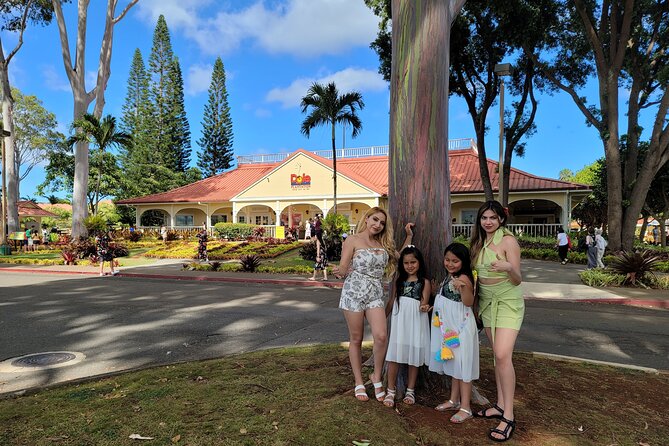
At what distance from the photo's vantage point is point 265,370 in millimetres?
4074

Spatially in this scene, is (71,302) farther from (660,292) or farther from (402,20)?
(660,292)

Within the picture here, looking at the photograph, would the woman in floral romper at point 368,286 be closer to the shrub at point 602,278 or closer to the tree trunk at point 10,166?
the shrub at point 602,278

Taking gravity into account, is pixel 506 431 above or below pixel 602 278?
above

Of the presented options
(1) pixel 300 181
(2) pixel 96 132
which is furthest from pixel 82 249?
(1) pixel 300 181

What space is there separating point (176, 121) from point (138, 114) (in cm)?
554

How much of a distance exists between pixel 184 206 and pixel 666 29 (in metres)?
32.0

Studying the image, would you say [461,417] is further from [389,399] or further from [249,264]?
[249,264]

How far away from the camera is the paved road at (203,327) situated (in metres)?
5.20

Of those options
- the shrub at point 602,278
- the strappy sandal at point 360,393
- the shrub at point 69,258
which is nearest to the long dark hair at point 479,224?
the strappy sandal at point 360,393

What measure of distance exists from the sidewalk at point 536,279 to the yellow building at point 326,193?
7.50 m

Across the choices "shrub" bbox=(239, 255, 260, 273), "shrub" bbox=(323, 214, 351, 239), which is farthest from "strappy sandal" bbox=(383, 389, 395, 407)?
"shrub" bbox=(323, 214, 351, 239)

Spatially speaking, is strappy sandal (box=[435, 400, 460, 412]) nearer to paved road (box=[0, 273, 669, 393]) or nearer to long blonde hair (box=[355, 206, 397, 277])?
long blonde hair (box=[355, 206, 397, 277])

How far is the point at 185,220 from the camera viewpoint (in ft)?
120

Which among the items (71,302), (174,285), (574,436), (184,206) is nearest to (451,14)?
(574,436)
